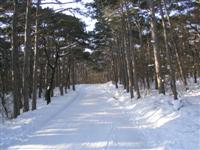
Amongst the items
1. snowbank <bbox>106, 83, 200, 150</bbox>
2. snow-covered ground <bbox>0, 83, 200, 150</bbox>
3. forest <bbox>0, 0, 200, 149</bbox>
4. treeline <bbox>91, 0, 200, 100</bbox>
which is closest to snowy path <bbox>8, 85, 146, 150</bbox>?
snow-covered ground <bbox>0, 83, 200, 150</bbox>

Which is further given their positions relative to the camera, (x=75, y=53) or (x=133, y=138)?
(x=75, y=53)

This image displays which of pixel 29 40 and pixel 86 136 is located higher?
pixel 29 40

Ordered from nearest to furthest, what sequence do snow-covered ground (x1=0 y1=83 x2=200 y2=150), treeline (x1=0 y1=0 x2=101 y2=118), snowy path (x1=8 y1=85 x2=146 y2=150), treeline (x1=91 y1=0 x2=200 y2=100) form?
snow-covered ground (x1=0 y1=83 x2=200 y2=150), snowy path (x1=8 y1=85 x2=146 y2=150), treeline (x1=0 y1=0 x2=101 y2=118), treeline (x1=91 y1=0 x2=200 y2=100)

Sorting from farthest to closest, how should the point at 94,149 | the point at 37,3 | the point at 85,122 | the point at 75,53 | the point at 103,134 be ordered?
the point at 75,53 → the point at 37,3 → the point at 85,122 → the point at 103,134 → the point at 94,149

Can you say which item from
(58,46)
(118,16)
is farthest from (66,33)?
(118,16)

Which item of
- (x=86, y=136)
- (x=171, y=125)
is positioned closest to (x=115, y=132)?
(x=86, y=136)

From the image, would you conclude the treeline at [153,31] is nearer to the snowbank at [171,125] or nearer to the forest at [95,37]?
the forest at [95,37]

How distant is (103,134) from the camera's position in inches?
513

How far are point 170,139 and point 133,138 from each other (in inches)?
61.3

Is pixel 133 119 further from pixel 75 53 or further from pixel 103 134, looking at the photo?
pixel 75 53

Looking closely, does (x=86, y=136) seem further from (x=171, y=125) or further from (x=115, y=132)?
(x=171, y=125)

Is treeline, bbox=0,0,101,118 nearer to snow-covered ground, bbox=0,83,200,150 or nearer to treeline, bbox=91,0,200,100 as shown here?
treeline, bbox=91,0,200,100

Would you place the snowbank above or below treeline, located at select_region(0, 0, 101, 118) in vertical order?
below

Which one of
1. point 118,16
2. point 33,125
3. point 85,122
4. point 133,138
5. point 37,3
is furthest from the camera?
point 118,16
